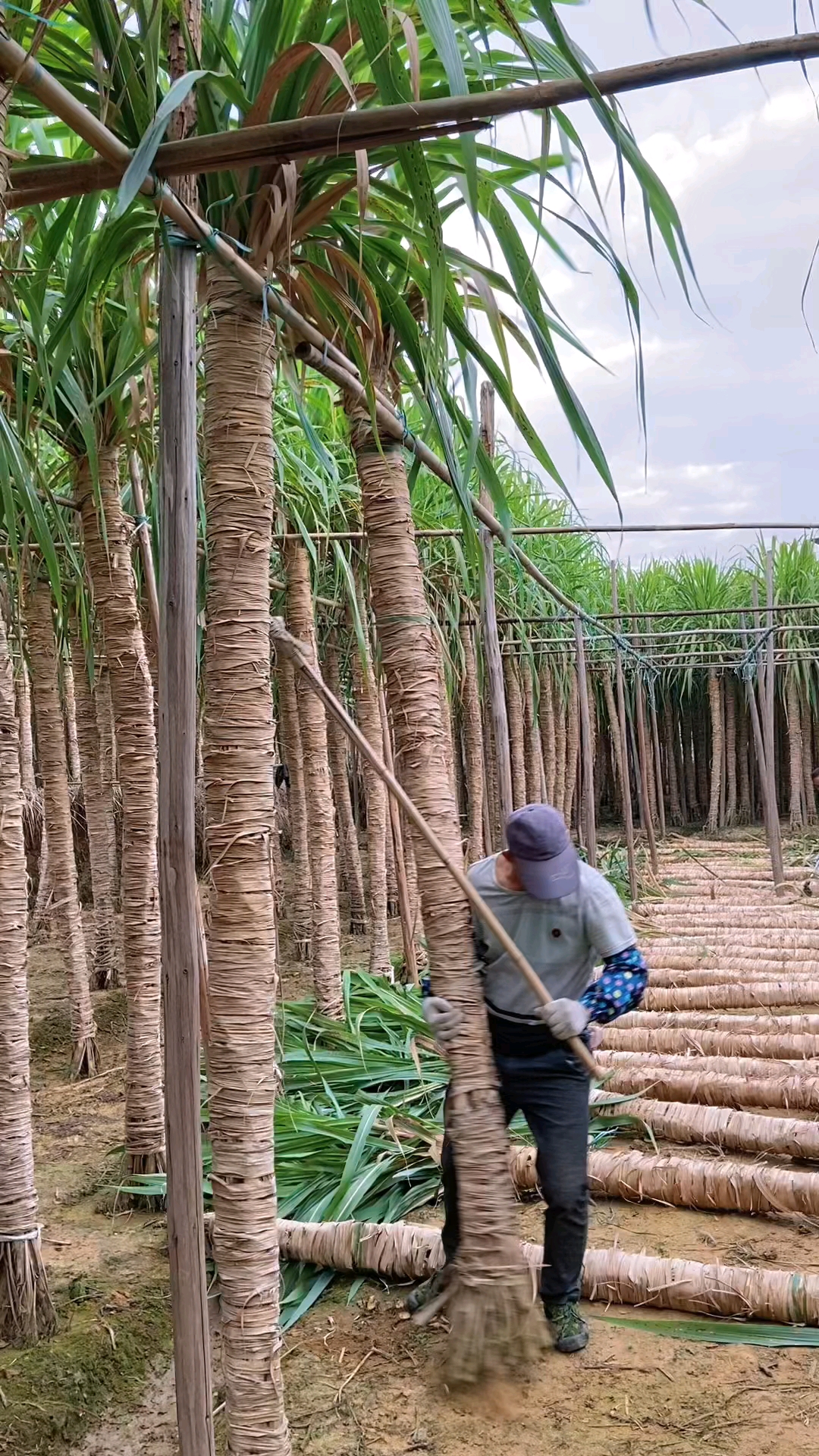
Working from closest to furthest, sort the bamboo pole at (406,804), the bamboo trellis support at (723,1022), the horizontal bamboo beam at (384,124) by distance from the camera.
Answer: the horizontal bamboo beam at (384,124), the bamboo pole at (406,804), the bamboo trellis support at (723,1022)

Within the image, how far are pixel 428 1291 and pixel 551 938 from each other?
2.93 ft

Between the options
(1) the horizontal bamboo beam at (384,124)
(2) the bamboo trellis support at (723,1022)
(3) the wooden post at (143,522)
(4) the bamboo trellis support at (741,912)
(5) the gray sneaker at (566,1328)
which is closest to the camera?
(1) the horizontal bamboo beam at (384,124)

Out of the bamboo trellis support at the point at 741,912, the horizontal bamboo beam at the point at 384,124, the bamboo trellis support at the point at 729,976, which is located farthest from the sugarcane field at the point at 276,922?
the bamboo trellis support at the point at 741,912

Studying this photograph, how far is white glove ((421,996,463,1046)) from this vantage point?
2.18m

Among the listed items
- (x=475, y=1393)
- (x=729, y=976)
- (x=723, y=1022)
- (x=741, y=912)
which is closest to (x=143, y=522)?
(x=475, y=1393)

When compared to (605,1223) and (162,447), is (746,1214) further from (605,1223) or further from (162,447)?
(162,447)

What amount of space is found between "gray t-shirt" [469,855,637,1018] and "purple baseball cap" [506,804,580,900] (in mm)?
72

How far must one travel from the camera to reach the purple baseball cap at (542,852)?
2.37 m

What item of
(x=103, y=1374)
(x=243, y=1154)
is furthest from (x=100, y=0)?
(x=103, y=1374)

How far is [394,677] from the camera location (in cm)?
232

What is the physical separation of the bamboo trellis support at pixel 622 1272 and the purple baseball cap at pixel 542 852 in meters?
0.82

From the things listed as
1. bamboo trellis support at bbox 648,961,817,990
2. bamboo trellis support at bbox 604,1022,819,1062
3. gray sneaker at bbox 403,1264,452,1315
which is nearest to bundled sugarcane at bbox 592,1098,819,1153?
bamboo trellis support at bbox 604,1022,819,1062

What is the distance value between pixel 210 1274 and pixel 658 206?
8.94ft

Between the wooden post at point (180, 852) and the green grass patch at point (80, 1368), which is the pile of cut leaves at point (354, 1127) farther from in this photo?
the wooden post at point (180, 852)
